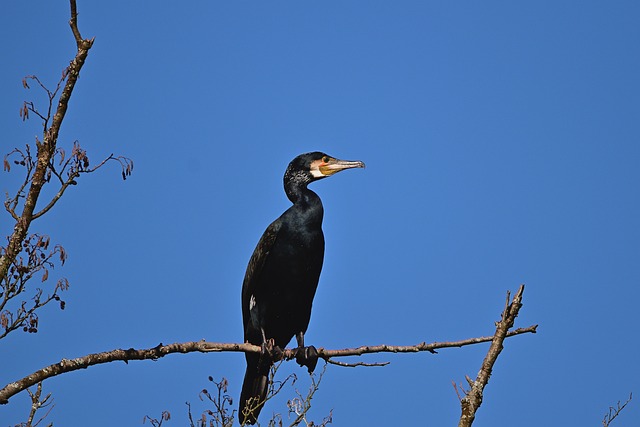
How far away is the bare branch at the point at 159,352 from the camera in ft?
10.5

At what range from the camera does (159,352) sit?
148 inches

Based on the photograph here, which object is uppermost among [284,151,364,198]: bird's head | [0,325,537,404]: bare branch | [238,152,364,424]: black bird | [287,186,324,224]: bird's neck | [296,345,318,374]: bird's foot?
[284,151,364,198]: bird's head

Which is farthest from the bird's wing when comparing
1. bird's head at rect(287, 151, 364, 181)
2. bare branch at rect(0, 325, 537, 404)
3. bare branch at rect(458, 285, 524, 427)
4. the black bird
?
bare branch at rect(458, 285, 524, 427)

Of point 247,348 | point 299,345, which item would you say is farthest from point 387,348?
point 299,345

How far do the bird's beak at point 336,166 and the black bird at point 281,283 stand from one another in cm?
41

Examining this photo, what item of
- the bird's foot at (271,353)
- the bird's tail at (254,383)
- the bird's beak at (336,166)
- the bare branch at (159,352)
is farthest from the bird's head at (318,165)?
the bare branch at (159,352)

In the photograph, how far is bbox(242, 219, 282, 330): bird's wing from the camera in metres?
6.23

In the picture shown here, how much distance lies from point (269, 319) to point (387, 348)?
2279mm

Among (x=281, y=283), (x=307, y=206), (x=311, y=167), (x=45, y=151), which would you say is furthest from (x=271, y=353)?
(x=45, y=151)

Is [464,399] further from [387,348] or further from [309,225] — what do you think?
[309,225]

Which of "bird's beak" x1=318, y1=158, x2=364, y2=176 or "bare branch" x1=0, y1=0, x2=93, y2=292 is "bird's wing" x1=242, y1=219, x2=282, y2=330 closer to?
"bird's beak" x1=318, y1=158, x2=364, y2=176

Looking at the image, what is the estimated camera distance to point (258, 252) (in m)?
6.26

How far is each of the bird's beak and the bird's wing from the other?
0.67 meters

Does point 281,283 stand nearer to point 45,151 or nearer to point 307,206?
point 307,206
